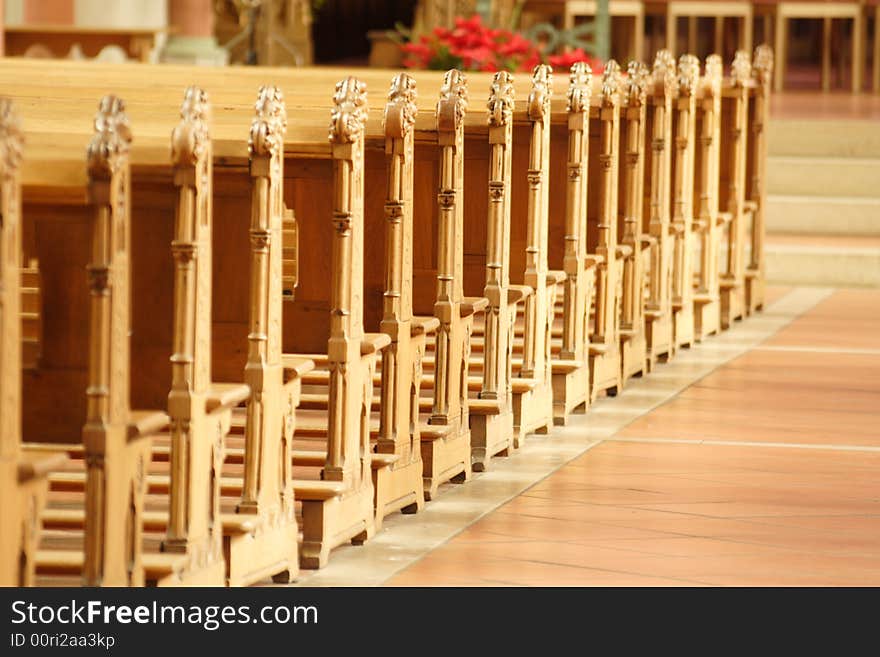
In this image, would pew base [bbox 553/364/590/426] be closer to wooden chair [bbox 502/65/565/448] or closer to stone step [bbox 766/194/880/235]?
wooden chair [bbox 502/65/565/448]

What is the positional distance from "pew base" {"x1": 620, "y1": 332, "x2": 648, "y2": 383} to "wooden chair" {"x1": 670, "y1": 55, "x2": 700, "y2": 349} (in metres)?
0.45

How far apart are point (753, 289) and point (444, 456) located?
374 cm

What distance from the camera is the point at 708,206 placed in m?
7.47

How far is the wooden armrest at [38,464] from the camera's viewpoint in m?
2.91

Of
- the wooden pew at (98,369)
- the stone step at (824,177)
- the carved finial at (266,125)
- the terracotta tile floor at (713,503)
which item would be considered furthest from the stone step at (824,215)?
the wooden pew at (98,369)

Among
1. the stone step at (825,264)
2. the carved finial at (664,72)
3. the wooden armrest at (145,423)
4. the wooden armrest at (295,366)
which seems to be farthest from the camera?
the stone step at (825,264)

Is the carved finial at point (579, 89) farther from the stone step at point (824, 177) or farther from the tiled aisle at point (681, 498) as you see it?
the stone step at point (824, 177)

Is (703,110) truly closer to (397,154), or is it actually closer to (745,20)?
(397,154)

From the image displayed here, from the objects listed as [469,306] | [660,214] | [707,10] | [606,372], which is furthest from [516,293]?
[707,10]

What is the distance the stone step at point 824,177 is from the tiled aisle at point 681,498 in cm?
335

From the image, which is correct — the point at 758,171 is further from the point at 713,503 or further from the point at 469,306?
the point at 713,503

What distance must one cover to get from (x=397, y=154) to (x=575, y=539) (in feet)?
3.18

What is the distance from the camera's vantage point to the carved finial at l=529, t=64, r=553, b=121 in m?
5.27

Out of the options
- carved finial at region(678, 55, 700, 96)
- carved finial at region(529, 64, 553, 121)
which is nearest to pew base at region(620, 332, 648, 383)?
carved finial at region(678, 55, 700, 96)
